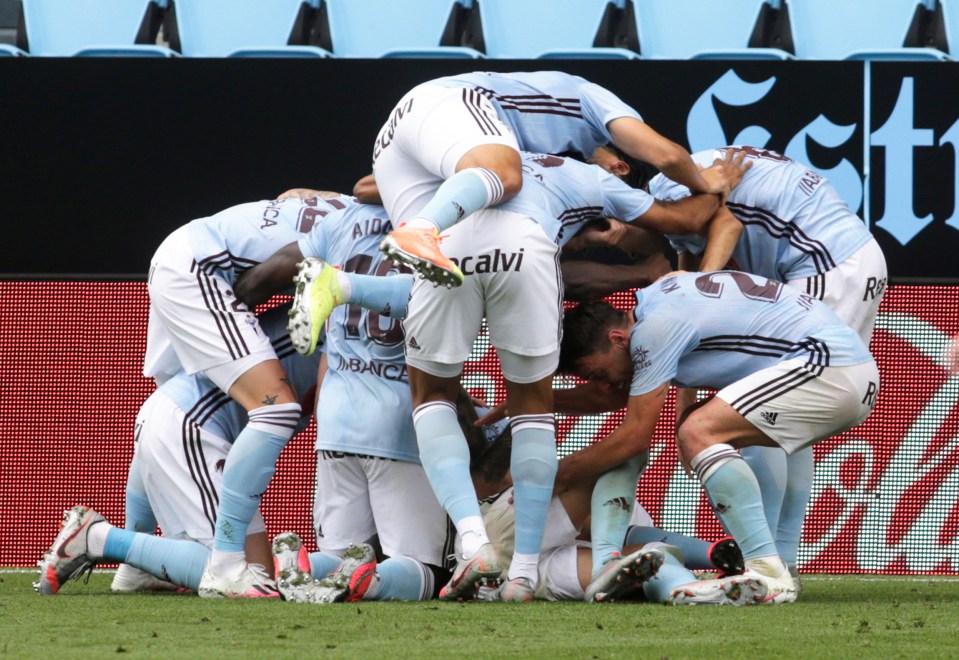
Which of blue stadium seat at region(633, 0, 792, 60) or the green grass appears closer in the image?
the green grass

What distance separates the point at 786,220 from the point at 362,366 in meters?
1.44

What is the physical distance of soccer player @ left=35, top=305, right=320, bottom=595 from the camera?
13.9 feet

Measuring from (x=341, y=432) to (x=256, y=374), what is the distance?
335 millimetres

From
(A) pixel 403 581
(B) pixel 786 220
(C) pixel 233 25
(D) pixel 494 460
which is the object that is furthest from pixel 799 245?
(C) pixel 233 25

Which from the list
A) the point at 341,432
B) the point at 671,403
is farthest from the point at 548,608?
the point at 671,403

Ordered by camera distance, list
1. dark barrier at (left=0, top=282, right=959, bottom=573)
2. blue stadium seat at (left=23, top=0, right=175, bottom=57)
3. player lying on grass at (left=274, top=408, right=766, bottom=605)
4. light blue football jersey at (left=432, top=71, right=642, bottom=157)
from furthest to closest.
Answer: blue stadium seat at (left=23, top=0, right=175, bottom=57) < dark barrier at (left=0, top=282, right=959, bottom=573) < light blue football jersey at (left=432, top=71, right=642, bottom=157) < player lying on grass at (left=274, top=408, right=766, bottom=605)

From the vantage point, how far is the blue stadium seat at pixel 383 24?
765 centimetres

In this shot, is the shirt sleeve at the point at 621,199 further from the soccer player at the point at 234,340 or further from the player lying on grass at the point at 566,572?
the soccer player at the point at 234,340

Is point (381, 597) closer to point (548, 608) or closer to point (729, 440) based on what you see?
point (548, 608)

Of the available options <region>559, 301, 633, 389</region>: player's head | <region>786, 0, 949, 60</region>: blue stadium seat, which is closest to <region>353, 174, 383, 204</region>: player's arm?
<region>559, 301, 633, 389</region>: player's head

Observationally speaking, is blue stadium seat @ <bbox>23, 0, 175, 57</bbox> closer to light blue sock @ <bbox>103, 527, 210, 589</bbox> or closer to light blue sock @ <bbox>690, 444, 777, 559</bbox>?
light blue sock @ <bbox>103, 527, 210, 589</bbox>

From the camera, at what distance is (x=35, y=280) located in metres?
5.88

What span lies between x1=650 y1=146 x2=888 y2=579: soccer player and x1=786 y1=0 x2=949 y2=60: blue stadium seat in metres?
3.08

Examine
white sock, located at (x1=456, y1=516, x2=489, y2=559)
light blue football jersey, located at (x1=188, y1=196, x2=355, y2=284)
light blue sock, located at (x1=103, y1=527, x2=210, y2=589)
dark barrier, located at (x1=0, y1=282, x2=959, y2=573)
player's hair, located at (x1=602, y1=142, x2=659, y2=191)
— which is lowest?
dark barrier, located at (x1=0, y1=282, x2=959, y2=573)
